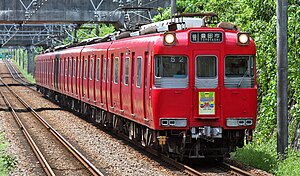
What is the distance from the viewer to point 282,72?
1288 centimetres

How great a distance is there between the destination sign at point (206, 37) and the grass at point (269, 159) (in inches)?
96.7

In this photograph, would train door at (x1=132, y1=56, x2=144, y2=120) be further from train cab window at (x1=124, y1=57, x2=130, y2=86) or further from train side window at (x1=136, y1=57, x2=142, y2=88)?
train cab window at (x1=124, y1=57, x2=130, y2=86)

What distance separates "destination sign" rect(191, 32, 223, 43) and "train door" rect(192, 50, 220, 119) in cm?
22

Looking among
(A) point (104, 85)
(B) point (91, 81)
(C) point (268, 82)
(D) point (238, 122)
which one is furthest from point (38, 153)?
(B) point (91, 81)

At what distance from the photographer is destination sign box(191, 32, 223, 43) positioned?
13.1 m

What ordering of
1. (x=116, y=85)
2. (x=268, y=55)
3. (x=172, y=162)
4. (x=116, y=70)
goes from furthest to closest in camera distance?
1. (x=116, y=70)
2. (x=116, y=85)
3. (x=268, y=55)
4. (x=172, y=162)

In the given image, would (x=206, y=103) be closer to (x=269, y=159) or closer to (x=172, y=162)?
(x=172, y=162)

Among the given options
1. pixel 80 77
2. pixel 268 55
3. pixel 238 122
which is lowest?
pixel 238 122

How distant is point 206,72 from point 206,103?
1.99ft

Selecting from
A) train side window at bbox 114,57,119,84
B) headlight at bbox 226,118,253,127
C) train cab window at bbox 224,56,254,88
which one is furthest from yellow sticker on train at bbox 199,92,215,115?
train side window at bbox 114,57,119,84

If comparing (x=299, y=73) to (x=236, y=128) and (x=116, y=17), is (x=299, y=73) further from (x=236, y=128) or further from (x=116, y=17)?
(x=116, y=17)

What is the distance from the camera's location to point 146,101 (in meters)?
13.8

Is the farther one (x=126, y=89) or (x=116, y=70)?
(x=116, y=70)

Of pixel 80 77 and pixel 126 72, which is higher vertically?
pixel 126 72
